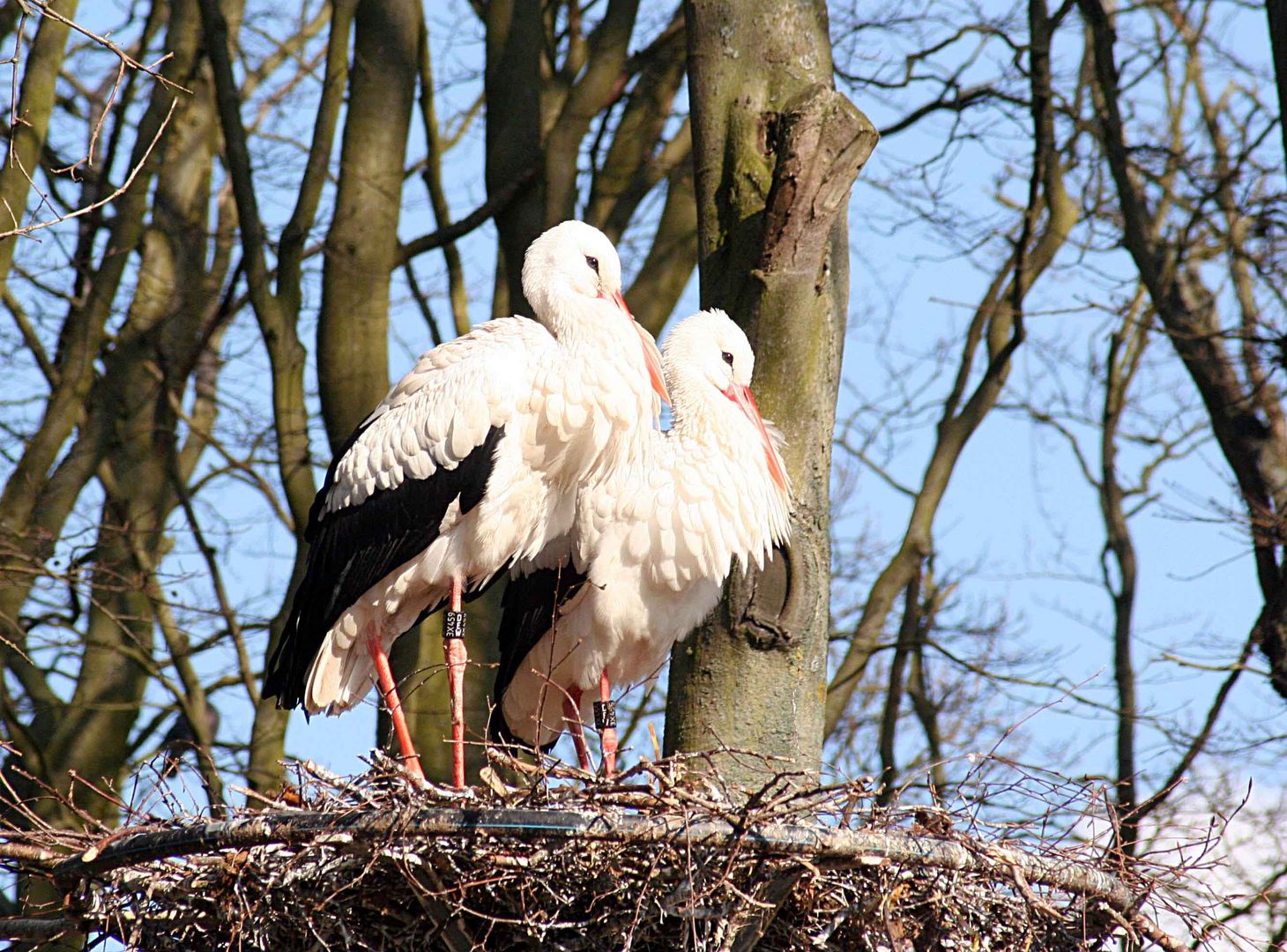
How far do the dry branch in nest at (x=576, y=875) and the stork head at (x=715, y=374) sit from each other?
1.61m

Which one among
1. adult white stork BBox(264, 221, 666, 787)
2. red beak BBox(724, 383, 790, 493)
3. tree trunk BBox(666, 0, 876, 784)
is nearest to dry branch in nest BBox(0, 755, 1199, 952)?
tree trunk BBox(666, 0, 876, 784)

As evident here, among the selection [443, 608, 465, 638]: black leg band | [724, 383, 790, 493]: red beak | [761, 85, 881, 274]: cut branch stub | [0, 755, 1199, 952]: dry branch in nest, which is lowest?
[0, 755, 1199, 952]: dry branch in nest

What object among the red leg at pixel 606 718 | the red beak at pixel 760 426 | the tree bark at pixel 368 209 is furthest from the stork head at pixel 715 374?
the tree bark at pixel 368 209

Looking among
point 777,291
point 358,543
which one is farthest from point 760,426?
point 358,543

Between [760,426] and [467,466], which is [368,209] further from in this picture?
[760,426]

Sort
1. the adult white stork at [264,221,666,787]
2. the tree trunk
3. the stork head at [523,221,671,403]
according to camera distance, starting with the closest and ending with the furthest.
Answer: the tree trunk
the adult white stork at [264,221,666,787]
the stork head at [523,221,671,403]

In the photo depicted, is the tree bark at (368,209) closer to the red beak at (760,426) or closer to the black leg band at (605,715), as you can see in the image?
the black leg band at (605,715)

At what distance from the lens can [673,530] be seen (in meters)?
6.10

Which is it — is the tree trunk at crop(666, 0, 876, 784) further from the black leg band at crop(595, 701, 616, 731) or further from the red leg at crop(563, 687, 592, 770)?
the black leg band at crop(595, 701, 616, 731)

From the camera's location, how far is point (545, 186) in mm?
8656

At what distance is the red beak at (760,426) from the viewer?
19.4 feet

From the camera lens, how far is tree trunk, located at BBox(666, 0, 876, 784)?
5.59 metres

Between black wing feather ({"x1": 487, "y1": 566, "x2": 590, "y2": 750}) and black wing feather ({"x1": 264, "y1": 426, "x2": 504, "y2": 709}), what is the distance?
55 cm

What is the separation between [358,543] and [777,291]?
1.73 meters
